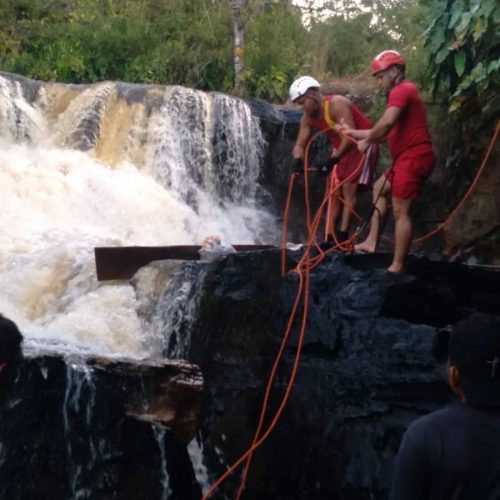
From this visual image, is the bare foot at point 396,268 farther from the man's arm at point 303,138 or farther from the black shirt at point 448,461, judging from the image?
the black shirt at point 448,461

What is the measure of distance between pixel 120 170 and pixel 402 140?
5.15 m

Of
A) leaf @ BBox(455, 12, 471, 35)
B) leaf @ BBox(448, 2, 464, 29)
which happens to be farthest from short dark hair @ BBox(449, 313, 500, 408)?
leaf @ BBox(448, 2, 464, 29)

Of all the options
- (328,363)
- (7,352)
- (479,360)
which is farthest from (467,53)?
(7,352)

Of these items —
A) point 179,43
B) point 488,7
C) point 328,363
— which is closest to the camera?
point 328,363

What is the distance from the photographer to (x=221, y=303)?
6547mm

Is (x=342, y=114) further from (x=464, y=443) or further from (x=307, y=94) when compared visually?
(x=464, y=443)

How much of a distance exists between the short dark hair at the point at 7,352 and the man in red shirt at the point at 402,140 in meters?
4.56

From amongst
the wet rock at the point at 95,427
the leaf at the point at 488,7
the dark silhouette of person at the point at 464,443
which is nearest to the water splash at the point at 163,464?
the wet rock at the point at 95,427

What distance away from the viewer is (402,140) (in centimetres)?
672

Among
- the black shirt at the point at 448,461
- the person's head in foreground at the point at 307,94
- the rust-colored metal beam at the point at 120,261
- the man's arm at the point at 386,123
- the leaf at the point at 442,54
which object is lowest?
the black shirt at the point at 448,461

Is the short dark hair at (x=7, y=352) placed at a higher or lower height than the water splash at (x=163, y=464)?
higher

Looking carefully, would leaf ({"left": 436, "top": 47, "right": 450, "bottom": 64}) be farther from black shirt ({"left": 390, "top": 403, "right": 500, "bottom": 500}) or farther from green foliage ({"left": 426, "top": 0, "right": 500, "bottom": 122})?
black shirt ({"left": 390, "top": 403, "right": 500, "bottom": 500})

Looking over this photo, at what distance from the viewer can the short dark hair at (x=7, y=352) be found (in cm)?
213

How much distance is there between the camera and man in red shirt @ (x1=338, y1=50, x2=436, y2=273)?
21.4ft
